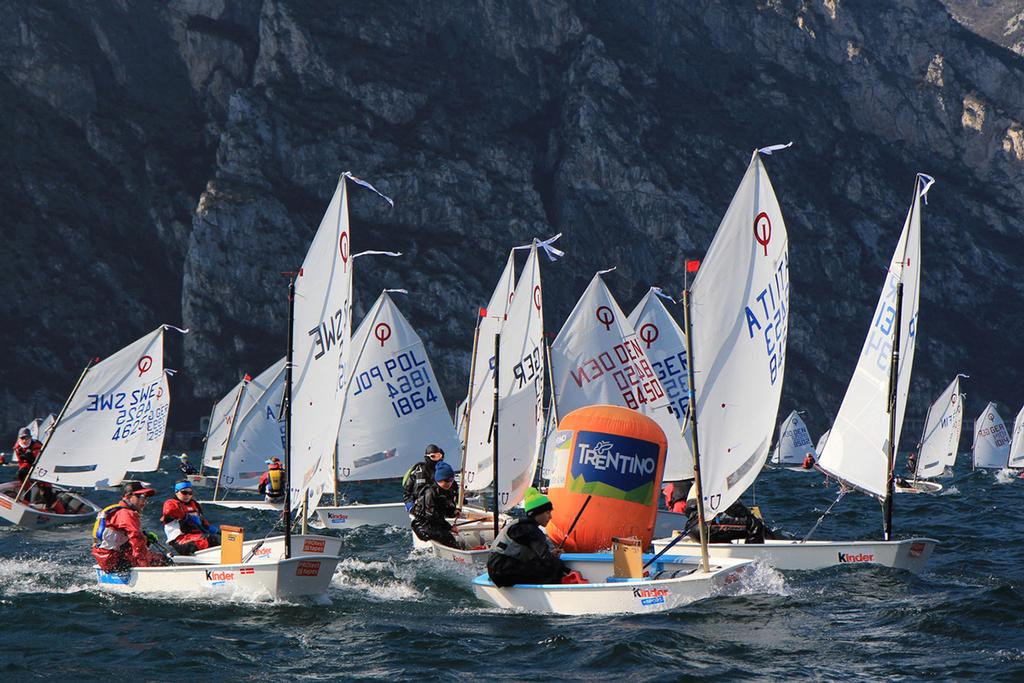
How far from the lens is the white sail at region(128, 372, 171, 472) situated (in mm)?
33531

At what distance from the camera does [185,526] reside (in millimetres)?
20375

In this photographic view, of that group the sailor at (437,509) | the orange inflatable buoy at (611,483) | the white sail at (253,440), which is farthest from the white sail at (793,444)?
the orange inflatable buoy at (611,483)

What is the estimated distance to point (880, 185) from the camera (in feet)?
464

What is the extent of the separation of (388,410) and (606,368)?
6.50 meters

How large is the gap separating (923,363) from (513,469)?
123 meters

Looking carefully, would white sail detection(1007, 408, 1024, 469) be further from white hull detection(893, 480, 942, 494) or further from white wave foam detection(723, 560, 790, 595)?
white wave foam detection(723, 560, 790, 595)

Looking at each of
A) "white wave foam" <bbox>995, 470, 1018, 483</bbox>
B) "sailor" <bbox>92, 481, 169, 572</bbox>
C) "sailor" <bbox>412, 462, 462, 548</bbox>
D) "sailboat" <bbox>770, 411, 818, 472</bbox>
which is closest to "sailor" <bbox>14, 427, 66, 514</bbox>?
"sailor" <bbox>92, 481, 169, 572</bbox>

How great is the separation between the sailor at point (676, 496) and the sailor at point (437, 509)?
5.54m

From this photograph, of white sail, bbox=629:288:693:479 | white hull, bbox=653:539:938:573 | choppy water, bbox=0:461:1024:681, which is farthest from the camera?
white sail, bbox=629:288:693:479

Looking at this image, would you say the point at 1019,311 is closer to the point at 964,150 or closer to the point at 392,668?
the point at 964,150

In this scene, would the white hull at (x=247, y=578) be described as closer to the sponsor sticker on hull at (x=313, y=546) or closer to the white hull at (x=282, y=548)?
the white hull at (x=282, y=548)

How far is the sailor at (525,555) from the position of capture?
16.0 m

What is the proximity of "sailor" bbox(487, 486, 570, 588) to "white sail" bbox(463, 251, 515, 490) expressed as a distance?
38.2ft

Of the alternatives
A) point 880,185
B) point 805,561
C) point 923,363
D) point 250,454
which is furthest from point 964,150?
point 805,561
